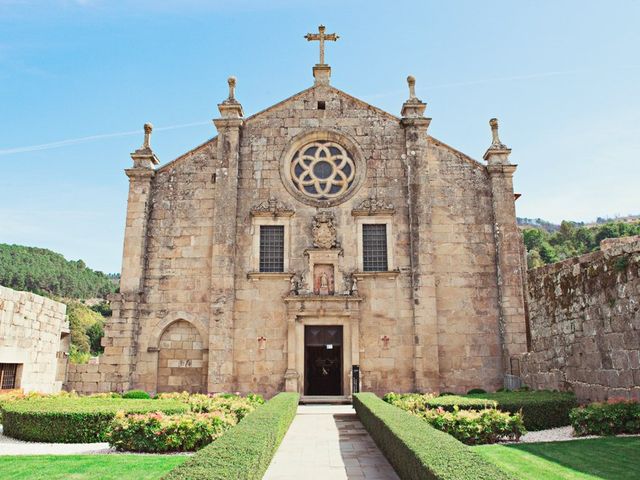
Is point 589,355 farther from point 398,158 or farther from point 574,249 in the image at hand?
point 574,249

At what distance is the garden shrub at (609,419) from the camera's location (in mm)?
11023

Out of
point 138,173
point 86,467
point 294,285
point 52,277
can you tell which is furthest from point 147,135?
point 52,277

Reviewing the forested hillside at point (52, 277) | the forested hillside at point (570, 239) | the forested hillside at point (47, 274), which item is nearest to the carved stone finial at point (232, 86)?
the forested hillside at point (52, 277)

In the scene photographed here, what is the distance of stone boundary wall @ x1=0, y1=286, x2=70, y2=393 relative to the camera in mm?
16094

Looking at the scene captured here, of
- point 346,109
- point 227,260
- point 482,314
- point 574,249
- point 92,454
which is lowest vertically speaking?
point 92,454

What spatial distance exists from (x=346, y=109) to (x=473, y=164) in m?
6.00

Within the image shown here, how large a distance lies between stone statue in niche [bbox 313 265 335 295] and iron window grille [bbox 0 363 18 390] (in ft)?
35.1

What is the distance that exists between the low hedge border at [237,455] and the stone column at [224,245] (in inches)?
394

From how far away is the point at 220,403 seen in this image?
46.4ft

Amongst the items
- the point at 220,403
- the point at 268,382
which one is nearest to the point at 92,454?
the point at 220,403

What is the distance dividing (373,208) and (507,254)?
18.8ft

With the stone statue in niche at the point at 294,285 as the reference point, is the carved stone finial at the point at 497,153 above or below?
above

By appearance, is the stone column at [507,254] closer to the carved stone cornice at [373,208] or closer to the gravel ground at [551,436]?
the carved stone cornice at [373,208]

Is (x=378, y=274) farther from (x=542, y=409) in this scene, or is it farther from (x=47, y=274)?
Answer: (x=47, y=274)
